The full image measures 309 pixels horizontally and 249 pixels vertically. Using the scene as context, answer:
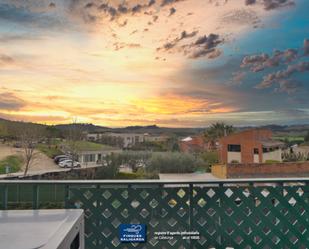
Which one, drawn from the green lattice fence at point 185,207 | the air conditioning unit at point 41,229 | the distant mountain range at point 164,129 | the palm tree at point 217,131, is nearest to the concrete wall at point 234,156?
the palm tree at point 217,131

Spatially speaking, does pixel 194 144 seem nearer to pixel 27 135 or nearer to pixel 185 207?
pixel 27 135

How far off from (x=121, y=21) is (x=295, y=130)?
3444 mm

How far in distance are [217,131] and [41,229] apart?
7170 mm

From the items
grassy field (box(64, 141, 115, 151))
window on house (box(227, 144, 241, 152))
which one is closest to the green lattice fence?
grassy field (box(64, 141, 115, 151))

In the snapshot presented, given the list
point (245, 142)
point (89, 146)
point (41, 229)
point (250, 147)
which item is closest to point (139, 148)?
point (89, 146)

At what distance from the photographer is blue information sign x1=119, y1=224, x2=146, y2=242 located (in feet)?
6.61

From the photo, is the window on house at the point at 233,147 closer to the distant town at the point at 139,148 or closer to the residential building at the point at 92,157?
the distant town at the point at 139,148

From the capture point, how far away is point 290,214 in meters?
2.05

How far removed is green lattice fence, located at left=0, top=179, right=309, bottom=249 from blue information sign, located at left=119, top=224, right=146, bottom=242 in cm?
3

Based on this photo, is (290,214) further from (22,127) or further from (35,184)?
(22,127)

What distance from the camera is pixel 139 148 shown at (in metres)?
7.68

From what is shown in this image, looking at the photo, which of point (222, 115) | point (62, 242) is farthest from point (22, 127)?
point (62, 242)

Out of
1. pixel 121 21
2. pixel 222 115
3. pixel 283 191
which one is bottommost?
pixel 283 191

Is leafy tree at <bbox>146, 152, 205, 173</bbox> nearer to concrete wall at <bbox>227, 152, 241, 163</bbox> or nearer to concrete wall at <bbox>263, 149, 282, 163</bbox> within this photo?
concrete wall at <bbox>227, 152, 241, 163</bbox>
